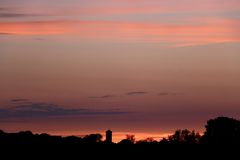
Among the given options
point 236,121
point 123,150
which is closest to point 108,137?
point 123,150

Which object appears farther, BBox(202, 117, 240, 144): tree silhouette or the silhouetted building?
BBox(202, 117, 240, 144): tree silhouette

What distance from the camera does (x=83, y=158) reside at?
49.6 meters

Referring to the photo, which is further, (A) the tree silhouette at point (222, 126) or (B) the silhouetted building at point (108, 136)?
(A) the tree silhouette at point (222, 126)

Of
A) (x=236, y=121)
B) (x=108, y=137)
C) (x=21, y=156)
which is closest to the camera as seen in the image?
→ (x=21, y=156)

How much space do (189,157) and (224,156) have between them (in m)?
2.11

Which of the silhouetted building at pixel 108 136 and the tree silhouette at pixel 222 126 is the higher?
the tree silhouette at pixel 222 126

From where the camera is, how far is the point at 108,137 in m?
54.6

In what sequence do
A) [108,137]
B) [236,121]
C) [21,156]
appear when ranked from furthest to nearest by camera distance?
[236,121] < [108,137] < [21,156]

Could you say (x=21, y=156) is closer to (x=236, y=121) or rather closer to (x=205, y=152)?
(x=205, y=152)

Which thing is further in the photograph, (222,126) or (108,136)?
(222,126)

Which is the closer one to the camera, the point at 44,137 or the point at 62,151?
the point at 62,151

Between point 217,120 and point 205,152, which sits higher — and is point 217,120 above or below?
above

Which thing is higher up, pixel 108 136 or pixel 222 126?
pixel 222 126

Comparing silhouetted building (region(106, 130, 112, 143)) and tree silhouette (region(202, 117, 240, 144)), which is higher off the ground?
tree silhouette (region(202, 117, 240, 144))
